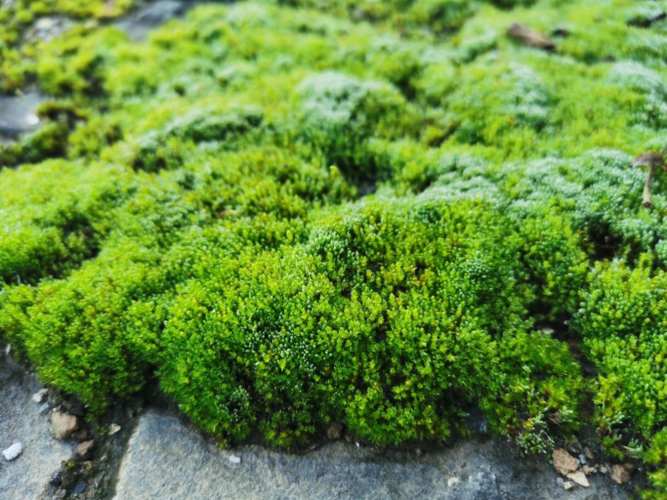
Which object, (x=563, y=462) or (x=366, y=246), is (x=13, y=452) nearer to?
(x=366, y=246)

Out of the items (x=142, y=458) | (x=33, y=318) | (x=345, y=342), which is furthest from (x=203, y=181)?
(x=142, y=458)

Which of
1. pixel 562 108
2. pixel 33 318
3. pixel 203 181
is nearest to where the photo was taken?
pixel 33 318

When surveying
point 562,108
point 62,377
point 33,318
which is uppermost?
point 562,108

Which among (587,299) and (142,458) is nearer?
(142,458)

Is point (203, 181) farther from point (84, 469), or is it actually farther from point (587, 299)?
point (587, 299)

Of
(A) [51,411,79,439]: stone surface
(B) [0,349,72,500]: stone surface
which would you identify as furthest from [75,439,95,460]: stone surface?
(A) [51,411,79,439]: stone surface

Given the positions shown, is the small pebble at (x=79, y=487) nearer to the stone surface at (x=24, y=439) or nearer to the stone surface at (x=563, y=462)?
the stone surface at (x=24, y=439)
